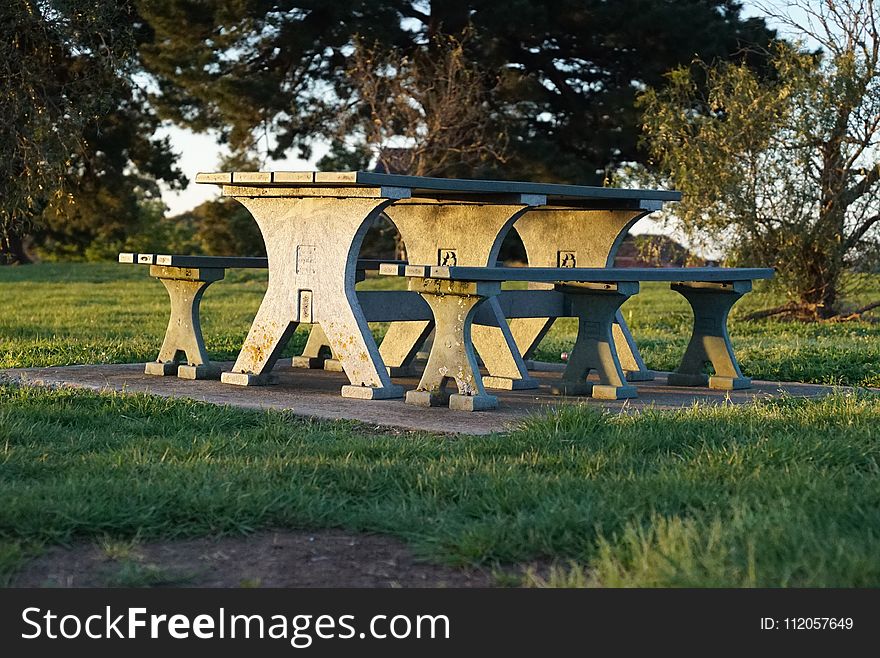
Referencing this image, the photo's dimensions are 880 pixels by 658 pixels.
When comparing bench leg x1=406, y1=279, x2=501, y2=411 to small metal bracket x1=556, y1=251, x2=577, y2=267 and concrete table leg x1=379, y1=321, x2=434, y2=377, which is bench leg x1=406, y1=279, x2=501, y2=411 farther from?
small metal bracket x1=556, y1=251, x2=577, y2=267

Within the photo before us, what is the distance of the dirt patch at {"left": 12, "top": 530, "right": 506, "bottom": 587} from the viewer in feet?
11.5

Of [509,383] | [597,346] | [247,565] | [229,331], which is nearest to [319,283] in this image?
[509,383]

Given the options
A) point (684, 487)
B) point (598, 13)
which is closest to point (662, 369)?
point (684, 487)

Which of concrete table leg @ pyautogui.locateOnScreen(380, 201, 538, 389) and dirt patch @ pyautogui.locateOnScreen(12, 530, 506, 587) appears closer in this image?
dirt patch @ pyautogui.locateOnScreen(12, 530, 506, 587)

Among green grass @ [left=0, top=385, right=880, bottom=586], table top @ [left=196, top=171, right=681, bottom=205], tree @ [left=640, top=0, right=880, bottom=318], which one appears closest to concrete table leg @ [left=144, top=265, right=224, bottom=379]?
table top @ [left=196, top=171, right=681, bottom=205]

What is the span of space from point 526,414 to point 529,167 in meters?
18.0

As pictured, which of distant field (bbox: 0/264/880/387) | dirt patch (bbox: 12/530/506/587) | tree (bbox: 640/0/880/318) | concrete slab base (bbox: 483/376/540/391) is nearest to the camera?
dirt patch (bbox: 12/530/506/587)

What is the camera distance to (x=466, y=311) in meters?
6.69

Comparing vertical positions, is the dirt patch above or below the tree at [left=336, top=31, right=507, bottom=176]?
below

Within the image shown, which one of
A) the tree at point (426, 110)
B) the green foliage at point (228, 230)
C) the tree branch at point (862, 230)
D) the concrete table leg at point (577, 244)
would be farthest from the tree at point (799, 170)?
the green foliage at point (228, 230)

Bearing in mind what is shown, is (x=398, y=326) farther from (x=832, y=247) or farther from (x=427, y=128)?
(x=427, y=128)

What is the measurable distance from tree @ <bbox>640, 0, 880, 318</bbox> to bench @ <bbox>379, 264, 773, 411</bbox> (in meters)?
6.48

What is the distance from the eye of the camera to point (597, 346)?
7.30 meters

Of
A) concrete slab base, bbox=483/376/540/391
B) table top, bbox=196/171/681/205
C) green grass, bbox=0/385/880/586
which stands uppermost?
table top, bbox=196/171/681/205
